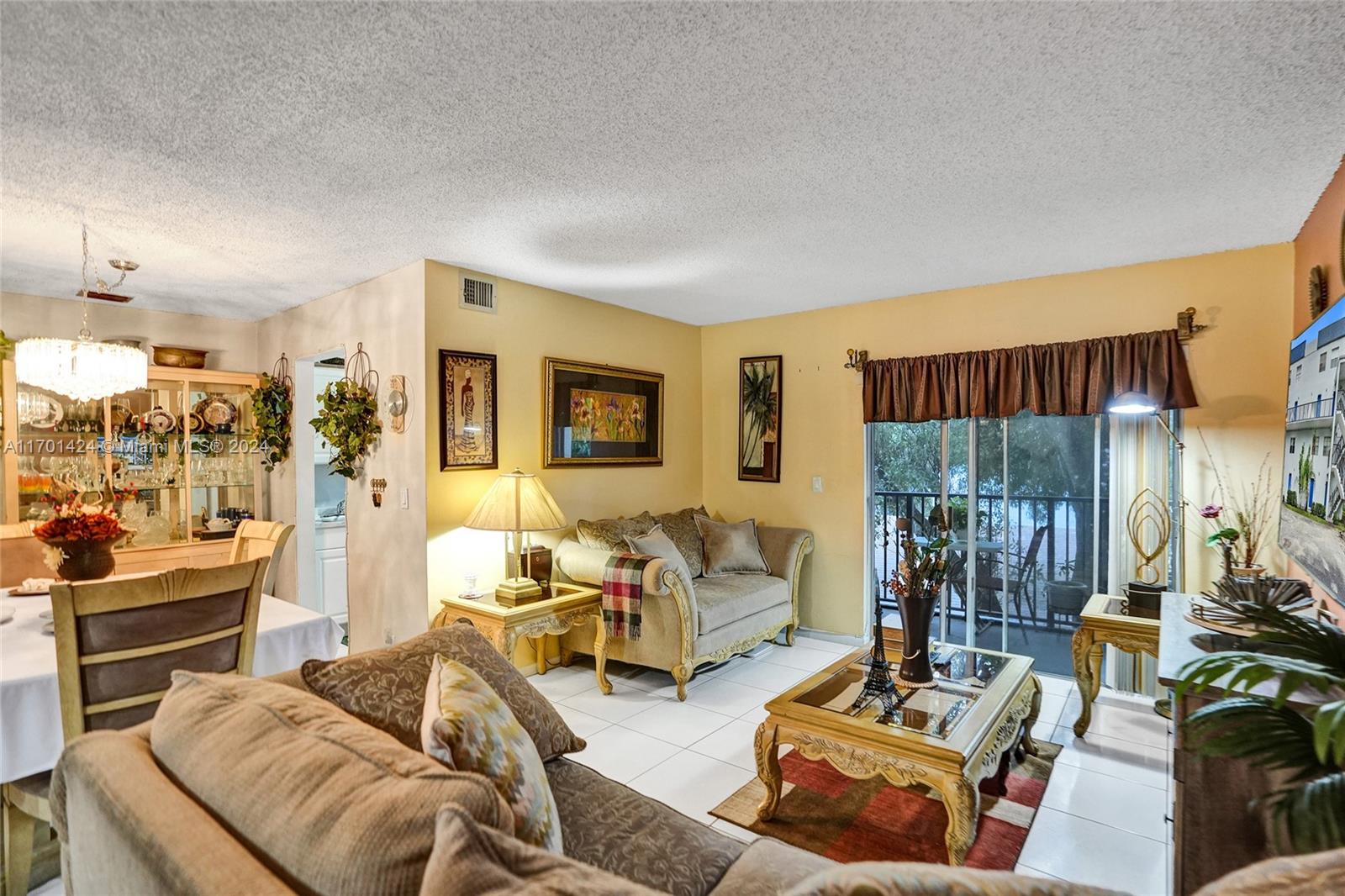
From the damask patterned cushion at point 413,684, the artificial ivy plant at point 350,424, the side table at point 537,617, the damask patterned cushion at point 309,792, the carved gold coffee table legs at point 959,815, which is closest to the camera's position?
the damask patterned cushion at point 309,792

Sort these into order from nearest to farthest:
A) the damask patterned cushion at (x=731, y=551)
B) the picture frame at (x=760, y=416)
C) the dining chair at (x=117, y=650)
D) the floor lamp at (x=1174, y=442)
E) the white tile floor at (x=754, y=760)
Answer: the dining chair at (x=117, y=650)
the white tile floor at (x=754, y=760)
the floor lamp at (x=1174, y=442)
the damask patterned cushion at (x=731, y=551)
the picture frame at (x=760, y=416)

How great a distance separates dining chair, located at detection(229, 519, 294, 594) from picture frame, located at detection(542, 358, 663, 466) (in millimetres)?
1552

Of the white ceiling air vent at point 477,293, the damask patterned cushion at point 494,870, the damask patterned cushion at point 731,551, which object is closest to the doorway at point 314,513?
the white ceiling air vent at point 477,293

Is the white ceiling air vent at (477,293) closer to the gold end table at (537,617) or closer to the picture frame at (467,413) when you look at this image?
the picture frame at (467,413)

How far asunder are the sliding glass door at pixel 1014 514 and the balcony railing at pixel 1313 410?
46.8 inches

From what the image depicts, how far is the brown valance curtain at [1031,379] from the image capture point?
3.71m

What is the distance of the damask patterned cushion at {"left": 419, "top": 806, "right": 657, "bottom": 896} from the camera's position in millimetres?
779

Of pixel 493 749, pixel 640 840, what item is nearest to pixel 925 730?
pixel 640 840

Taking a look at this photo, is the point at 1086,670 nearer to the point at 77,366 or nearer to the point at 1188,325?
the point at 1188,325

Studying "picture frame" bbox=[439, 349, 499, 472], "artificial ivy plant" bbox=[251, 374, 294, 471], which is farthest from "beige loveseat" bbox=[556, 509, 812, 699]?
"artificial ivy plant" bbox=[251, 374, 294, 471]

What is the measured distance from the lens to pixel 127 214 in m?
2.92

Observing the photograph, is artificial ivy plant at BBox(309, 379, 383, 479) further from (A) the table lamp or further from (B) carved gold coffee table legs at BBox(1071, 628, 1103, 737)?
(B) carved gold coffee table legs at BBox(1071, 628, 1103, 737)

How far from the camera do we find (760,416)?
17.5 feet

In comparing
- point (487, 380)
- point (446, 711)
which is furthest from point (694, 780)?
point (487, 380)
